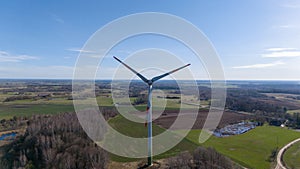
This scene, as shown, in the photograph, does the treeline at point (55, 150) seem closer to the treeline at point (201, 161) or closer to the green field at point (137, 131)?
the green field at point (137, 131)

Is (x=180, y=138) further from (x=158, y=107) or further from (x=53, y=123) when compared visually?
(x=158, y=107)

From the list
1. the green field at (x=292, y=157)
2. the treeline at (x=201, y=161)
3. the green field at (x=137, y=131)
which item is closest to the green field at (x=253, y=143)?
the green field at (x=292, y=157)

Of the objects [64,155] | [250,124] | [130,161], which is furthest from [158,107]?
[64,155]

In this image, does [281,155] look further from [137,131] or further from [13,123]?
[13,123]

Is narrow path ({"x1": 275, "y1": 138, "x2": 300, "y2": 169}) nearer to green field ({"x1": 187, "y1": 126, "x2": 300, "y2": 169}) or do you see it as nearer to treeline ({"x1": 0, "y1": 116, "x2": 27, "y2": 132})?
green field ({"x1": 187, "y1": 126, "x2": 300, "y2": 169})

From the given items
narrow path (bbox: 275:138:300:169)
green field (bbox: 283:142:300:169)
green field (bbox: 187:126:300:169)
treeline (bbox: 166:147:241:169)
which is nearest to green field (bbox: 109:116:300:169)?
green field (bbox: 187:126:300:169)

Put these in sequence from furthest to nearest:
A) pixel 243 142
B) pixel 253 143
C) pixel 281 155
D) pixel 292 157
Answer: pixel 243 142, pixel 253 143, pixel 281 155, pixel 292 157

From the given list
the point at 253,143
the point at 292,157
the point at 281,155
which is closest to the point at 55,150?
the point at 253,143
